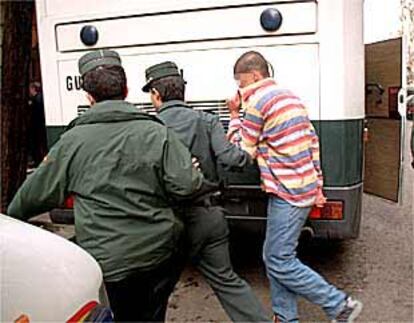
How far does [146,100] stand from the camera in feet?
15.8

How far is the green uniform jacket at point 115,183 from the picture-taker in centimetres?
284

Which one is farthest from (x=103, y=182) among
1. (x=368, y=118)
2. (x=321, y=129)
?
(x=368, y=118)

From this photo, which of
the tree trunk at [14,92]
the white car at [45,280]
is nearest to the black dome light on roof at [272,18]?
the white car at [45,280]

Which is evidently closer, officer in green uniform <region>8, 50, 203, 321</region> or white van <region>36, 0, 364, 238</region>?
Result: officer in green uniform <region>8, 50, 203, 321</region>

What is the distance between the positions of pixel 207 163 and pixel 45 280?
5.94 feet

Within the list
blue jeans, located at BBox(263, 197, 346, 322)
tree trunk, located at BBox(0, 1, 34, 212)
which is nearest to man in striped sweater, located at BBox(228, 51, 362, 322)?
blue jeans, located at BBox(263, 197, 346, 322)

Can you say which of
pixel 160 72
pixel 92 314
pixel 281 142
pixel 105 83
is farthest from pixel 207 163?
pixel 92 314

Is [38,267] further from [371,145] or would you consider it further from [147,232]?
[371,145]

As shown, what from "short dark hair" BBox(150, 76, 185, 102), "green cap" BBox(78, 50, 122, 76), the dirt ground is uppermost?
"green cap" BBox(78, 50, 122, 76)

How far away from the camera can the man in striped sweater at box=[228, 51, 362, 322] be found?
3754 mm

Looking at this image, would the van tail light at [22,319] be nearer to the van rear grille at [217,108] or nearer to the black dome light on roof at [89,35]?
the van rear grille at [217,108]

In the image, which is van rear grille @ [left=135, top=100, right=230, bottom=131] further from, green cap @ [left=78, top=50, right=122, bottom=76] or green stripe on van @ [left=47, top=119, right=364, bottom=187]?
green cap @ [left=78, top=50, right=122, bottom=76]

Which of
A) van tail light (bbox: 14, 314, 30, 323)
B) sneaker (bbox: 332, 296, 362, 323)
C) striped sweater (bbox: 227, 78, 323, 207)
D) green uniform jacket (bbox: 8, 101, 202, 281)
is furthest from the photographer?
sneaker (bbox: 332, 296, 362, 323)

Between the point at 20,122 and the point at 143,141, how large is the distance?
4.60 metres
